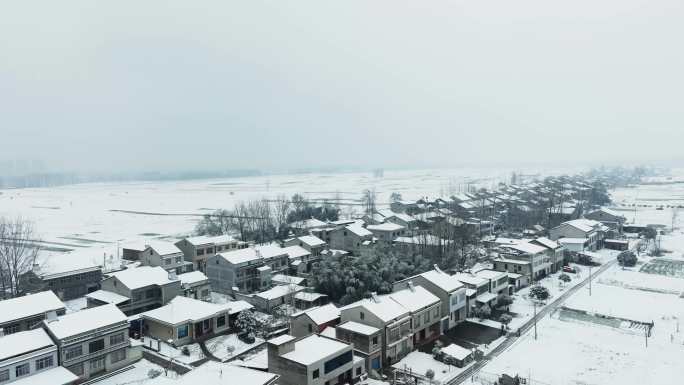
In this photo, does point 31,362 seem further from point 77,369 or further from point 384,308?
point 384,308

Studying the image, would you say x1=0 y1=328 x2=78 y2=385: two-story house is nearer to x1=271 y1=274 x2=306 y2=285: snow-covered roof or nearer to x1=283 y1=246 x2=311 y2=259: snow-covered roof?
x1=271 y1=274 x2=306 y2=285: snow-covered roof

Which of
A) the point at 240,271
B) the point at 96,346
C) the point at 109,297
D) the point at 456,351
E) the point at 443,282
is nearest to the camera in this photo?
the point at 96,346

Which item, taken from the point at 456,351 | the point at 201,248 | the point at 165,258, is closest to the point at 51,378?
the point at 165,258

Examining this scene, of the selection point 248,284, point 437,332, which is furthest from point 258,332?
point 437,332

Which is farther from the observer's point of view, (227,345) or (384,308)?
(227,345)

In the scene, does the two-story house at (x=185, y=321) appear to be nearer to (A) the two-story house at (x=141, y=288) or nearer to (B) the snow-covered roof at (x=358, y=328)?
(A) the two-story house at (x=141, y=288)

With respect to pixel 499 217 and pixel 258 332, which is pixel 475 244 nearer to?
pixel 499 217

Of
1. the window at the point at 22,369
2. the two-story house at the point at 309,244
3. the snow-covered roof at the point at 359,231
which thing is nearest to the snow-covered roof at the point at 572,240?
the snow-covered roof at the point at 359,231
